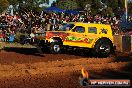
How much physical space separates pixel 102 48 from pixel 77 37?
1.51 metres

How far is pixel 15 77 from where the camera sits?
46.2ft

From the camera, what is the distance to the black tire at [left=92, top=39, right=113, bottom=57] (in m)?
21.4

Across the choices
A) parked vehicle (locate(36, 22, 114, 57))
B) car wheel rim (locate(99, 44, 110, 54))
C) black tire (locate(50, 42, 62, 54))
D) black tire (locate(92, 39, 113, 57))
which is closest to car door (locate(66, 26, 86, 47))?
parked vehicle (locate(36, 22, 114, 57))

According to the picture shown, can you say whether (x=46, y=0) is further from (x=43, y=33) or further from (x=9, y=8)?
(x=43, y=33)

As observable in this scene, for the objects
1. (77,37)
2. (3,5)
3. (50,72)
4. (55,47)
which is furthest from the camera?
(3,5)

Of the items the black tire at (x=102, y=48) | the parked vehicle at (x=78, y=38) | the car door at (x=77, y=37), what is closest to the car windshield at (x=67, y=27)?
the parked vehicle at (x=78, y=38)

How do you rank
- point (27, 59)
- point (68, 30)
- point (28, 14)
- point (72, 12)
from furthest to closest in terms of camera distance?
point (72, 12) < point (28, 14) < point (68, 30) < point (27, 59)

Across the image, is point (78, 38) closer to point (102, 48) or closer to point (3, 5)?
point (102, 48)

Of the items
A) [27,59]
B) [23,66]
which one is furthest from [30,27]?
[23,66]

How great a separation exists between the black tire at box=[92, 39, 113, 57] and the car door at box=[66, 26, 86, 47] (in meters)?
0.71

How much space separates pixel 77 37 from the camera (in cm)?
2138

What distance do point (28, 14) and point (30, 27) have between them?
2012 mm

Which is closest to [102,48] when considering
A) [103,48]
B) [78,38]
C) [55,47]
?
[103,48]

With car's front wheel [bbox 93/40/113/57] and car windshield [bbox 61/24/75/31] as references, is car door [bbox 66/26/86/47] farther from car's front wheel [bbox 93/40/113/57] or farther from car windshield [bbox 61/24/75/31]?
car's front wheel [bbox 93/40/113/57]
